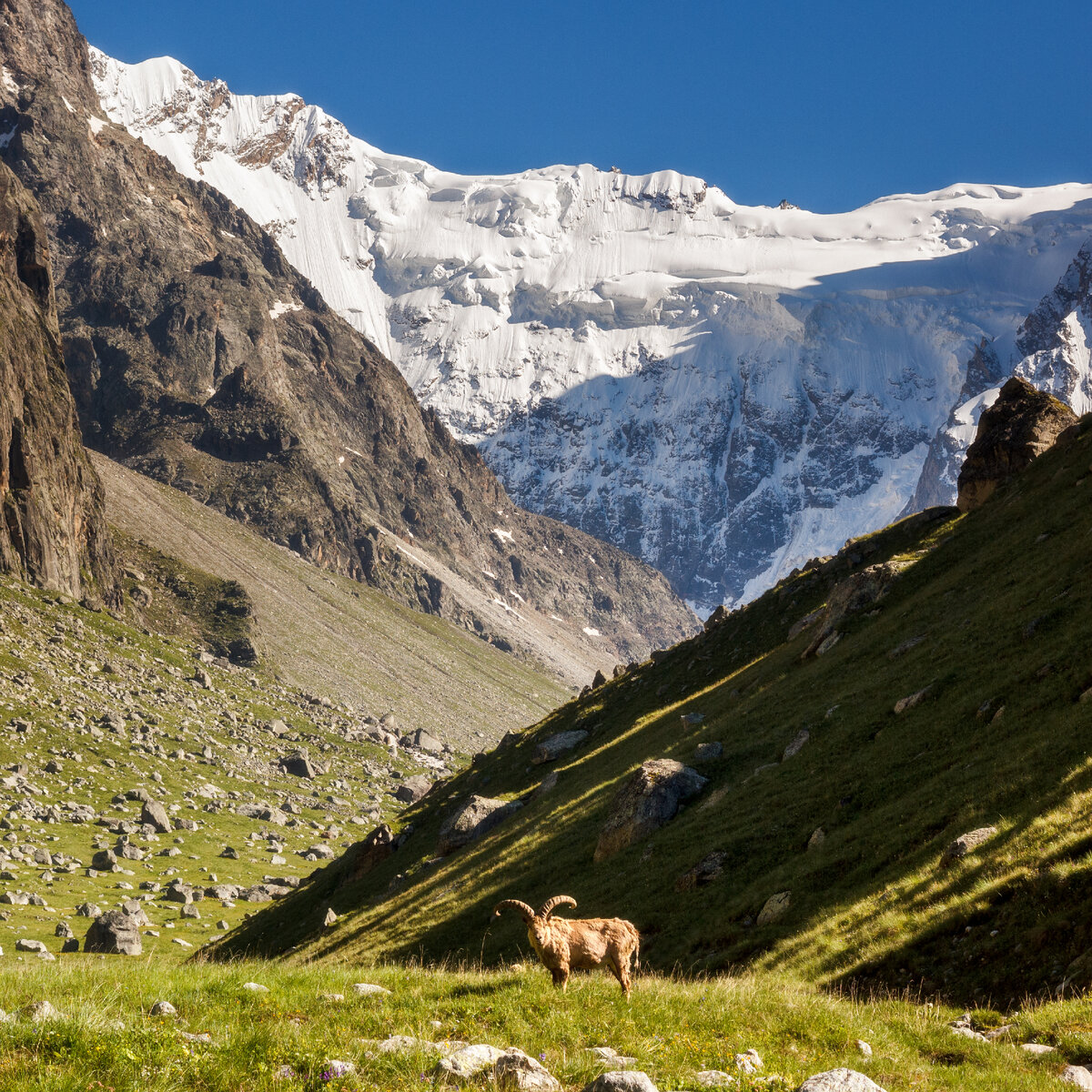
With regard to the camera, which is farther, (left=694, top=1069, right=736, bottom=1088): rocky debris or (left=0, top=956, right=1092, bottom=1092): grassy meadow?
(left=694, top=1069, right=736, bottom=1088): rocky debris

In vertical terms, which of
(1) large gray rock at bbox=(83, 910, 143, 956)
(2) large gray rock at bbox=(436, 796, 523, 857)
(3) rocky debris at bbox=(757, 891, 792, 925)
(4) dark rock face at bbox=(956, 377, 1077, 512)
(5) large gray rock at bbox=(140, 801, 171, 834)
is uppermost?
(4) dark rock face at bbox=(956, 377, 1077, 512)

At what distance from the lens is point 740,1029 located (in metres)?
13.0

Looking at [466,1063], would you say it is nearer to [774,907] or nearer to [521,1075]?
[521,1075]

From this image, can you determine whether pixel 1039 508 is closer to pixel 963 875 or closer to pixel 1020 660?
pixel 1020 660

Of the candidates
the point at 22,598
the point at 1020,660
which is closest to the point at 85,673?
the point at 22,598

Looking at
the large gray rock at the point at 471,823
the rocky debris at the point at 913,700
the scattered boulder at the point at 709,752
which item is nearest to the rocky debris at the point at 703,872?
the rocky debris at the point at 913,700

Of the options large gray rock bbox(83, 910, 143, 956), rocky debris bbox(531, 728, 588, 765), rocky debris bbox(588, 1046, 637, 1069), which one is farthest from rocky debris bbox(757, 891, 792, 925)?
large gray rock bbox(83, 910, 143, 956)

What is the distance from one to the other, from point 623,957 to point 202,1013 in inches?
280

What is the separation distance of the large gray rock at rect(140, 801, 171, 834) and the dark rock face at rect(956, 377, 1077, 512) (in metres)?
95.1

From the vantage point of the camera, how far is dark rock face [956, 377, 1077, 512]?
2264 inches

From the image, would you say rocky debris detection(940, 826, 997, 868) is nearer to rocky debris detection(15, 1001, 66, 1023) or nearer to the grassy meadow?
the grassy meadow

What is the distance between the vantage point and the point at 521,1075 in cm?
1026

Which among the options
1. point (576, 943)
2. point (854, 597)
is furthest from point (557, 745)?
point (576, 943)

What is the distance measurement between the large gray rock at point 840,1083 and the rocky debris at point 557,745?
54309 mm
